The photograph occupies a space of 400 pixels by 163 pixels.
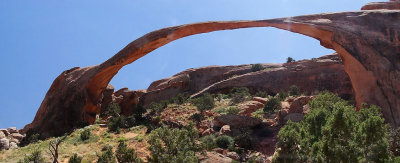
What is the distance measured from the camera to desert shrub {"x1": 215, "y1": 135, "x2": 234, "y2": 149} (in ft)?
55.2

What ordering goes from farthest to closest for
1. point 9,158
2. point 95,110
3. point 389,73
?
point 95,110
point 9,158
point 389,73

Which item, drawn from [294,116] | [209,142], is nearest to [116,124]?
[209,142]

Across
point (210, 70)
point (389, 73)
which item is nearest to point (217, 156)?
point (389, 73)

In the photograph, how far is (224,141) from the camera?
17.0 m

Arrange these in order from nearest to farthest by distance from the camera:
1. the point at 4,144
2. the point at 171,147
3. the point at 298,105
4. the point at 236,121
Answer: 1. the point at 171,147
2. the point at 236,121
3. the point at 298,105
4. the point at 4,144

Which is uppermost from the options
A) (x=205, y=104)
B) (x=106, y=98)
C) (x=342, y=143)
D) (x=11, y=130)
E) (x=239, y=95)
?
(x=342, y=143)

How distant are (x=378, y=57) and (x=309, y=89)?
19.7 metres

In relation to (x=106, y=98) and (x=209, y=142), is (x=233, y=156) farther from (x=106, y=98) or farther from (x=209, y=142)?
(x=106, y=98)

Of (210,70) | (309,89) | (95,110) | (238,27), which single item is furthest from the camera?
(210,70)

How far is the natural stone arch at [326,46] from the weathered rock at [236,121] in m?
5.03

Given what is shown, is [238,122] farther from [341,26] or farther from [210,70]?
[210,70]

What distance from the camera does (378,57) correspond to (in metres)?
16.3

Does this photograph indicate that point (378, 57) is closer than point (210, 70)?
Yes

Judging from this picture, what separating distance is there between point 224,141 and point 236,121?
257 centimetres
